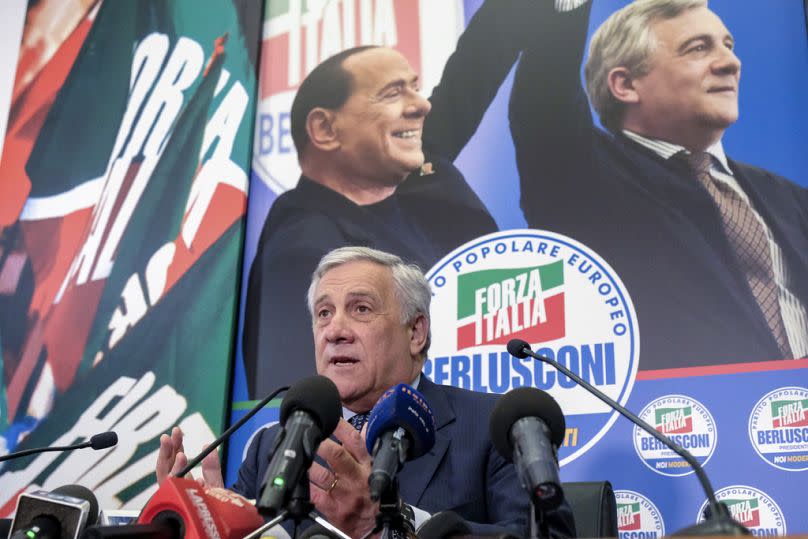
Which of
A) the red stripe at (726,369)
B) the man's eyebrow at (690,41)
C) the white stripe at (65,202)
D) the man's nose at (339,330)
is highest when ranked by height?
the man's eyebrow at (690,41)

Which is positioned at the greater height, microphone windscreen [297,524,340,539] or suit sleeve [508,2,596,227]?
suit sleeve [508,2,596,227]

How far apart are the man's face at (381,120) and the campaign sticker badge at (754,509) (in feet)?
6.27

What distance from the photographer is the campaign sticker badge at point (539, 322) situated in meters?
3.20

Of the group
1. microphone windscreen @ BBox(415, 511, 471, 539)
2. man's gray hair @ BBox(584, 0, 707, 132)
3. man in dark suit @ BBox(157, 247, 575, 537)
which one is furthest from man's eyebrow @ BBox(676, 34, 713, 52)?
microphone windscreen @ BBox(415, 511, 471, 539)

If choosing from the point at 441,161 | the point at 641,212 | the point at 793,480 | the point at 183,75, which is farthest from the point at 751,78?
the point at 183,75

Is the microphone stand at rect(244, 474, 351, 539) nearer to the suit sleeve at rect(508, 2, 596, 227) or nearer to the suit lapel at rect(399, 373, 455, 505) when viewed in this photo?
the suit lapel at rect(399, 373, 455, 505)

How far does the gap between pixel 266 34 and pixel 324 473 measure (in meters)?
3.31

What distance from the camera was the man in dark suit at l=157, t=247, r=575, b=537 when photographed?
2.15m

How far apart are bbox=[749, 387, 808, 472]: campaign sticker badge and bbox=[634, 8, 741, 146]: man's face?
1077mm

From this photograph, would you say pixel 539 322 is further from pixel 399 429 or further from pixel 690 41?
pixel 399 429

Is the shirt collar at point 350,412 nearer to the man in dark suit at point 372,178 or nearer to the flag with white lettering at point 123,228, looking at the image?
the man in dark suit at point 372,178

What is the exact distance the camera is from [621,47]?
11.5ft

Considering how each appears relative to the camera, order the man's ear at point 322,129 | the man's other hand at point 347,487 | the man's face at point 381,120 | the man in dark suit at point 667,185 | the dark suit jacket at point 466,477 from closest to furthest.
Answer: the man's other hand at point 347,487 < the dark suit jacket at point 466,477 < the man in dark suit at point 667,185 < the man's face at point 381,120 < the man's ear at point 322,129

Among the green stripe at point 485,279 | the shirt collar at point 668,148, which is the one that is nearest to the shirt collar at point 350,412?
the green stripe at point 485,279
